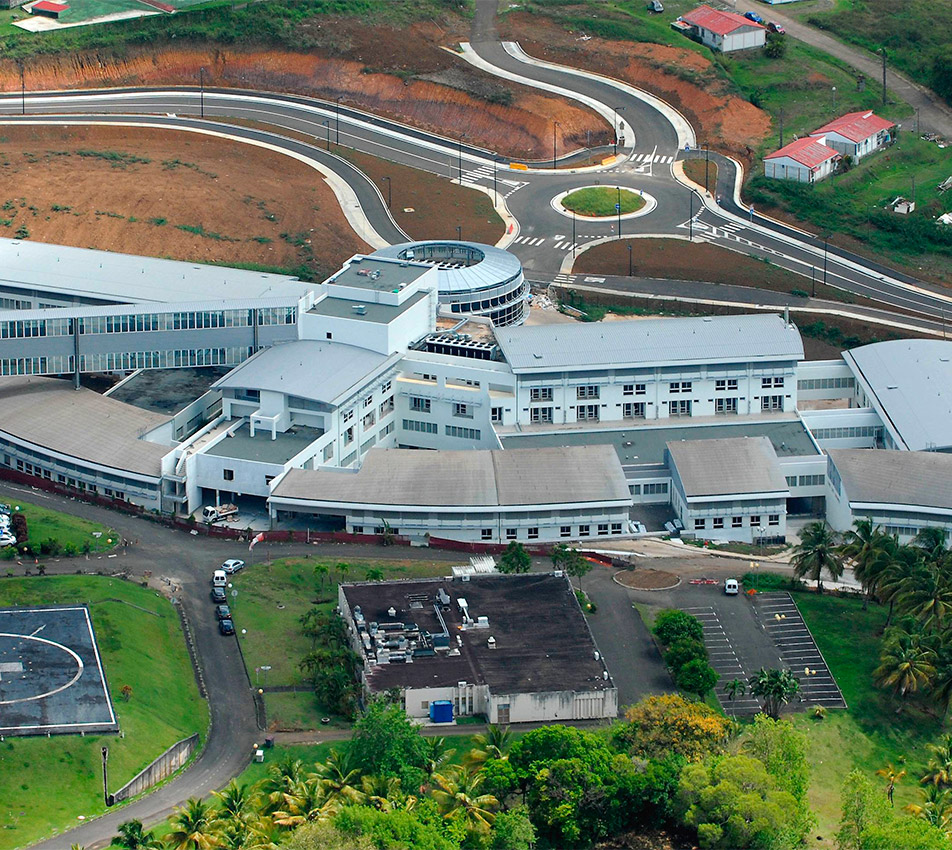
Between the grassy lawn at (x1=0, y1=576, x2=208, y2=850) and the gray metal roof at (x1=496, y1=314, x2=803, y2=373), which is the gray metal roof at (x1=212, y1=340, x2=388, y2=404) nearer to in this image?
the gray metal roof at (x1=496, y1=314, x2=803, y2=373)

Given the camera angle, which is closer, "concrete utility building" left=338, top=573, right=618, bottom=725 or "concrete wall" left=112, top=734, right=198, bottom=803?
"concrete wall" left=112, top=734, right=198, bottom=803

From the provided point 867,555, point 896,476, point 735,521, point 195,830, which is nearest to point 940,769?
point 867,555

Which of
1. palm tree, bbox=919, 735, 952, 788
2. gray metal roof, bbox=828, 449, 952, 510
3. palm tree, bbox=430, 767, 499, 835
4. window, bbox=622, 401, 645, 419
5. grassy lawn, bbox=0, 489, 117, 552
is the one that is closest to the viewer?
palm tree, bbox=430, 767, 499, 835

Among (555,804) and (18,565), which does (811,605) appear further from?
(18,565)

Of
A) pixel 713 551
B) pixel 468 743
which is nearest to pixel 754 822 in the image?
pixel 468 743

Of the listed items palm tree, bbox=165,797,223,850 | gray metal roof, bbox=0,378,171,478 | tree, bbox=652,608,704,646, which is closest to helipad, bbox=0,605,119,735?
palm tree, bbox=165,797,223,850

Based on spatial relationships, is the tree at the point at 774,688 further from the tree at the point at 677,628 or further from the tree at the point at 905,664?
the tree at the point at 905,664
